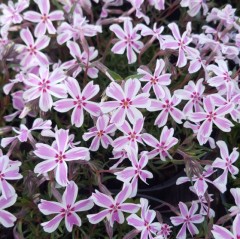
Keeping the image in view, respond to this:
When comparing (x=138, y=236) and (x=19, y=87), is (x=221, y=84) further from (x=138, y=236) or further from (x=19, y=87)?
(x=19, y=87)

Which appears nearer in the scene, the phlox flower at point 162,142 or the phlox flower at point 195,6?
the phlox flower at point 162,142

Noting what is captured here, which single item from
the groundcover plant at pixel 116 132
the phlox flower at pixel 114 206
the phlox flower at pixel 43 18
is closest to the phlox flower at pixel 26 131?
the groundcover plant at pixel 116 132

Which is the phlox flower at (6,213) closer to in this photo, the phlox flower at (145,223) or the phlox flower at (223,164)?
the phlox flower at (145,223)

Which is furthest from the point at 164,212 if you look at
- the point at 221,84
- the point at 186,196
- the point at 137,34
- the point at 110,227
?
the point at 137,34

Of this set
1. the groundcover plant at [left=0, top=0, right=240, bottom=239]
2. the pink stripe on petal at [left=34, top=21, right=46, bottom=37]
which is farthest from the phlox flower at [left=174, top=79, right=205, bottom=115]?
the pink stripe on petal at [left=34, top=21, right=46, bottom=37]

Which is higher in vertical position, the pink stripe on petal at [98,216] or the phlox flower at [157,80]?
the phlox flower at [157,80]

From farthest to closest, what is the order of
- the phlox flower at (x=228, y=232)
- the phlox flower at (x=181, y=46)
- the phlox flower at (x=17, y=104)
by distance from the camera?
the phlox flower at (x=17, y=104) < the phlox flower at (x=181, y=46) < the phlox flower at (x=228, y=232)

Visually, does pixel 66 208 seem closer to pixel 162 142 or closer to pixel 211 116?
pixel 162 142
